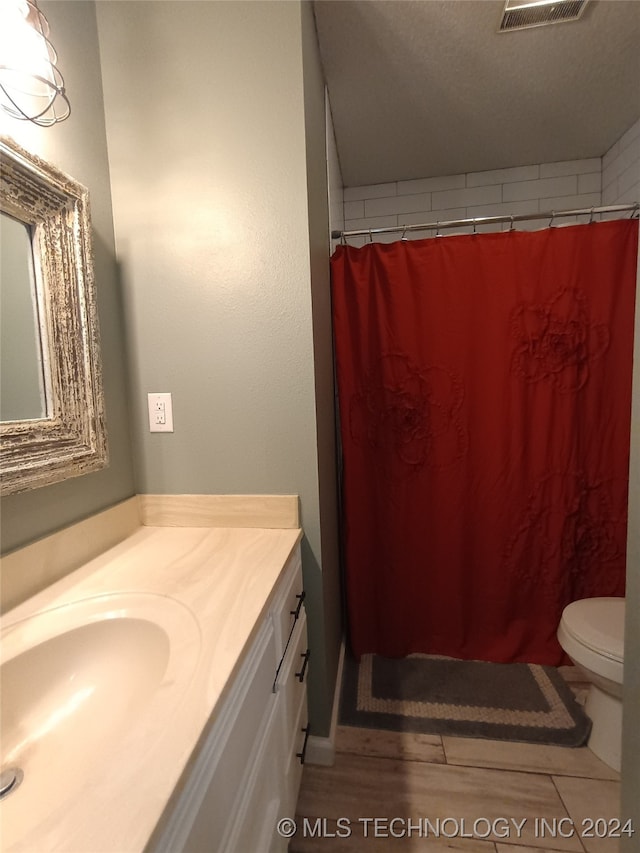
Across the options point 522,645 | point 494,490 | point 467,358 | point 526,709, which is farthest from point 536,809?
point 467,358

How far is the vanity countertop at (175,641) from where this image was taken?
351 mm

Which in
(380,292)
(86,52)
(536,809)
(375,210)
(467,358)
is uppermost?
(375,210)

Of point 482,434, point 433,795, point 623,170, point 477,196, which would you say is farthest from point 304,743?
point 623,170

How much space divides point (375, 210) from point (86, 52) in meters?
1.64

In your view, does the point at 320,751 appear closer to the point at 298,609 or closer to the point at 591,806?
the point at 298,609

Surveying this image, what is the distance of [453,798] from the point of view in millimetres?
1115

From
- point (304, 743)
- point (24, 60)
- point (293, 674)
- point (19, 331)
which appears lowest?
point (304, 743)

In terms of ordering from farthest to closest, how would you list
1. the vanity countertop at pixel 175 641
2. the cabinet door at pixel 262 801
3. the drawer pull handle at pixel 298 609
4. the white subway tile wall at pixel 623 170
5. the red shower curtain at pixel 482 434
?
the white subway tile wall at pixel 623 170
the red shower curtain at pixel 482 434
the drawer pull handle at pixel 298 609
the cabinet door at pixel 262 801
the vanity countertop at pixel 175 641

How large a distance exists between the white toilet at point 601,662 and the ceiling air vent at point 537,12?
2089 mm

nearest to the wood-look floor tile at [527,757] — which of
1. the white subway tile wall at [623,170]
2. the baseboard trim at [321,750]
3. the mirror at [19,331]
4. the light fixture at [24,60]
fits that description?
the baseboard trim at [321,750]

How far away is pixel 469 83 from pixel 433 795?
261 cm

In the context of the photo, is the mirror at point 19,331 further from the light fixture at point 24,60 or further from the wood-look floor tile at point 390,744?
the wood-look floor tile at point 390,744

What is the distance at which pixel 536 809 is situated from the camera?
109 cm

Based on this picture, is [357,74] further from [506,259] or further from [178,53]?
[506,259]
